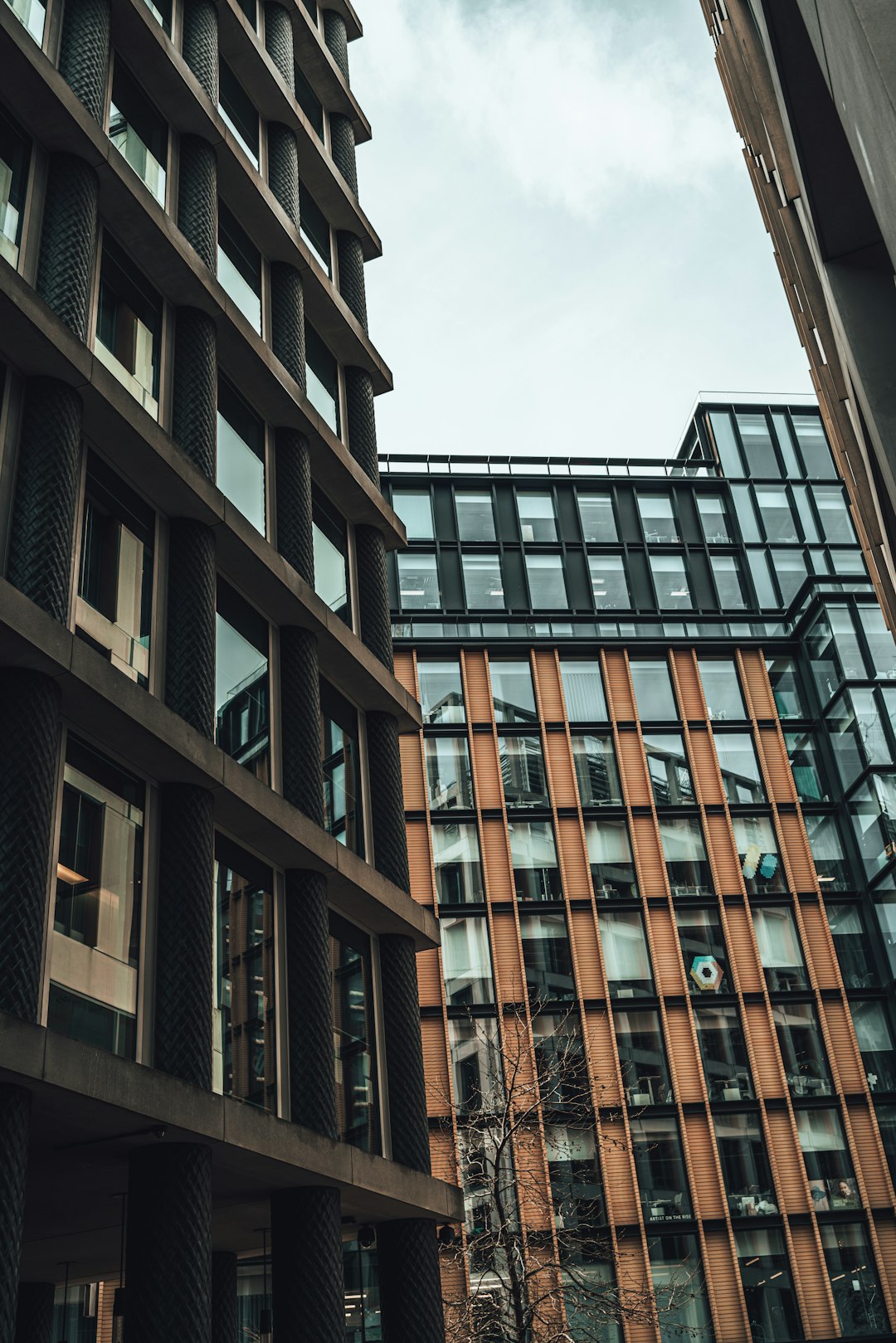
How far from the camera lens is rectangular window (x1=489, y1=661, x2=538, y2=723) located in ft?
158

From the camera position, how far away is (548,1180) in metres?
38.7

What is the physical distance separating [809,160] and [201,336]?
34.1 ft

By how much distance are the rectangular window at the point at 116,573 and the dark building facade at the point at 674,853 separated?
22036 millimetres

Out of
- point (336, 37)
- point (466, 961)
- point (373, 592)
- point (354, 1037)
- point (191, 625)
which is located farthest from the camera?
point (466, 961)

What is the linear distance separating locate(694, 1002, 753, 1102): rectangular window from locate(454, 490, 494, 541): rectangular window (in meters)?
20.7

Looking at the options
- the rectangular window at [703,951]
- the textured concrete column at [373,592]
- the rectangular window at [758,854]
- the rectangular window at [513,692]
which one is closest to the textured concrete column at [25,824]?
the textured concrete column at [373,592]

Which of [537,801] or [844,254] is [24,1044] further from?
[537,801]

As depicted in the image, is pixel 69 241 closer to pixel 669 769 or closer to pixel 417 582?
pixel 417 582

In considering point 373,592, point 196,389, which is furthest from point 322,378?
point 196,389

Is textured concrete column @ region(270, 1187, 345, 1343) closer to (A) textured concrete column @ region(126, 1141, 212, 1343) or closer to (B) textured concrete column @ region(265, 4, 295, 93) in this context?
(A) textured concrete column @ region(126, 1141, 212, 1343)

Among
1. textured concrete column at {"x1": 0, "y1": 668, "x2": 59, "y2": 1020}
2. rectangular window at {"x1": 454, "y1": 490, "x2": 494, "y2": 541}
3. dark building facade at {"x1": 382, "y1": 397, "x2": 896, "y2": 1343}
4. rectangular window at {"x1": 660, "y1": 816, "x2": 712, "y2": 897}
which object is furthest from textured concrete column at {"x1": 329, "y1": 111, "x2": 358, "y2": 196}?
rectangular window at {"x1": 660, "y1": 816, "x2": 712, "y2": 897}

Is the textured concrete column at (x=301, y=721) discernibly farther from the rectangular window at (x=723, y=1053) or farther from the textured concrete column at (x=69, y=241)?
the rectangular window at (x=723, y=1053)

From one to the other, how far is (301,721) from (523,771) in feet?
93.5

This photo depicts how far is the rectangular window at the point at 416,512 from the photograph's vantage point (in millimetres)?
51156
